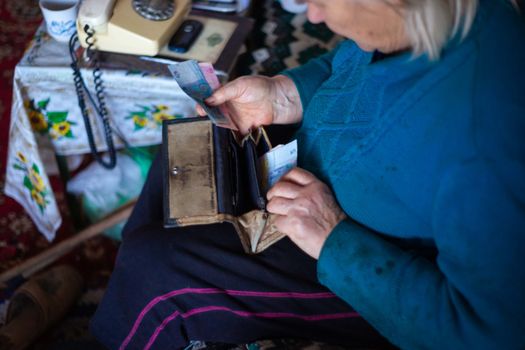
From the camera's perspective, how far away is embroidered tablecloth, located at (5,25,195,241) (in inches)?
49.2

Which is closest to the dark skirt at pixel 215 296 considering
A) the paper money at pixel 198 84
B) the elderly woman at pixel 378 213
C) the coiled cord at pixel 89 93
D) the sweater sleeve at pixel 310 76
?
the elderly woman at pixel 378 213

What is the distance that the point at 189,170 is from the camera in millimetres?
1013

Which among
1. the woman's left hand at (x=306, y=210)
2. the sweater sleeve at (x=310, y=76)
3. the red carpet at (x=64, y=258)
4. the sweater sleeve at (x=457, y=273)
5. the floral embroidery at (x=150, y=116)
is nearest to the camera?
the sweater sleeve at (x=457, y=273)

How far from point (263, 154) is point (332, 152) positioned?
0.63 ft

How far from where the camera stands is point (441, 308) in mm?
752

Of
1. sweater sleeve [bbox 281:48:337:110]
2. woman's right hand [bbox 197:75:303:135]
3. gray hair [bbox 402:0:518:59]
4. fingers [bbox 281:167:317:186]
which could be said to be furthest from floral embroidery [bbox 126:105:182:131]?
gray hair [bbox 402:0:518:59]

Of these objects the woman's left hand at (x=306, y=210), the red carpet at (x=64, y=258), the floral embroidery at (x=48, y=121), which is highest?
the woman's left hand at (x=306, y=210)

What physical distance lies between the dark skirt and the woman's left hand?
9cm

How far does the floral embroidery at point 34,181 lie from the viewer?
141 centimetres

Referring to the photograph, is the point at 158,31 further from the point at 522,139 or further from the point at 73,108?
the point at 522,139

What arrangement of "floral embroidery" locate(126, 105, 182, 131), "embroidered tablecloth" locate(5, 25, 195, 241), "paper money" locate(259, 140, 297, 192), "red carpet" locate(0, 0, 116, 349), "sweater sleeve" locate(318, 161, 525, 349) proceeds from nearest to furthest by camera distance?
"sweater sleeve" locate(318, 161, 525, 349), "paper money" locate(259, 140, 297, 192), "embroidered tablecloth" locate(5, 25, 195, 241), "floral embroidery" locate(126, 105, 182, 131), "red carpet" locate(0, 0, 116, 349)

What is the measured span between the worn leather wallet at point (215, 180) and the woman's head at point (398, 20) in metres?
0.35

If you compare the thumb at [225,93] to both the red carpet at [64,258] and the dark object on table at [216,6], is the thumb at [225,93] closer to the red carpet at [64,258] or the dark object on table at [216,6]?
the dark object on table at [216,6]

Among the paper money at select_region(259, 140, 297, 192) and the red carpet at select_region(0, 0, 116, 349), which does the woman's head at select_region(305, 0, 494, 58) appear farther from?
the red carpet at select_region(0, 0, 116, 349)
